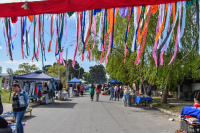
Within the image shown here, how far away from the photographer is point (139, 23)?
4.73 metres

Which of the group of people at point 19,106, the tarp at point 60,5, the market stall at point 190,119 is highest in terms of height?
the tarp at point 60,5

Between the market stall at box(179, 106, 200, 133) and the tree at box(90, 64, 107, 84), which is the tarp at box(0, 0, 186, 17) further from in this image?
the tree at box(90, 64, 107, 84)

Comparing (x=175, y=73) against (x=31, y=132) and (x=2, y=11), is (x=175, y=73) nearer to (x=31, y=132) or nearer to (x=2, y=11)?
(x=31, y=132)

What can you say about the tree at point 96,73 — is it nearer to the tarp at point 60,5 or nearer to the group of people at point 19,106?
the group of people at point 19,106

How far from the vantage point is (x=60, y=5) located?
4.03 meters

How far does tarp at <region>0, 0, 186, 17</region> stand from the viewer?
12.5 ft

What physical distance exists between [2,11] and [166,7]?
4030mm

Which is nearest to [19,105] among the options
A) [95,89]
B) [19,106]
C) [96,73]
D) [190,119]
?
[19,106]

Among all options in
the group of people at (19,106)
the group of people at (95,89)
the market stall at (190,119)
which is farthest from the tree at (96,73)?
the group of people at (19,106)

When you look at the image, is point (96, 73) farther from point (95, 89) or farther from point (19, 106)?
point (19, 106)

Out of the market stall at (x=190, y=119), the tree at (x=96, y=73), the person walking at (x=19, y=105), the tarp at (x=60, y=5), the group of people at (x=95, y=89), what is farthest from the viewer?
the tree at (x=96, y=73)

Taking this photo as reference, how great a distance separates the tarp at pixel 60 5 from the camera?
3818mm

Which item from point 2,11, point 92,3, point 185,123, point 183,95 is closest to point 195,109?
point 185,123

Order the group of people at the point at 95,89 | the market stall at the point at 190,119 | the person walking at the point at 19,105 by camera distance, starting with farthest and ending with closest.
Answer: the group of people at the point at 95,89, the market stall at the point at 190,119, the person walking at the point at 19,105
